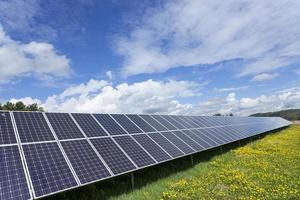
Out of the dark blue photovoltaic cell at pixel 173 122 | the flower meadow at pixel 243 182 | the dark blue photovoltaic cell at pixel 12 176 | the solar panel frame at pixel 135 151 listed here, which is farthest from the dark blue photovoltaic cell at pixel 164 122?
the dark blue photovoltaic cell at pixel 12 176

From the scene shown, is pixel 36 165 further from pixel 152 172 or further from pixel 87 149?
pixel 152 172

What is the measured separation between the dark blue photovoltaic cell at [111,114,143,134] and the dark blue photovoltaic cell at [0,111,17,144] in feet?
19.8

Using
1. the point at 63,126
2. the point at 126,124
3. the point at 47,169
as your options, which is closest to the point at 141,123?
the point at 126,124

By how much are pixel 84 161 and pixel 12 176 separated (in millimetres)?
2676

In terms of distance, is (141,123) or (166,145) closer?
(166,145)

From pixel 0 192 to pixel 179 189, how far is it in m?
7.03

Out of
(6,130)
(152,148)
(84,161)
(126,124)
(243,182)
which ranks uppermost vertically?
(6,130)

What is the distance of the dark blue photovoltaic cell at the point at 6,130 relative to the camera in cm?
923

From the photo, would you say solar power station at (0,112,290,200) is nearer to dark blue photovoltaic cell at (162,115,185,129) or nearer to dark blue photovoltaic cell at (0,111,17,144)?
dark blue photovoltaic cell at (0,111,17,144)

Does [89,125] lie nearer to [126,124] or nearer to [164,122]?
[126,124]

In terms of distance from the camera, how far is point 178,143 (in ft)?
54.3

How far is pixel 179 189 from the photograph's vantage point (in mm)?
11828

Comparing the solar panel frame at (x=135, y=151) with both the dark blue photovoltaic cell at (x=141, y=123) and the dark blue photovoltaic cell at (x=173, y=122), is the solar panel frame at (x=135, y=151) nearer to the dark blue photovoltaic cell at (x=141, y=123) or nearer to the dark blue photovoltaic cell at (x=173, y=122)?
the dark blue photovoltaic cell at (x=141, y=123)

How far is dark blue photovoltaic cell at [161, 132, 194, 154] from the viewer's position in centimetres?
1588
